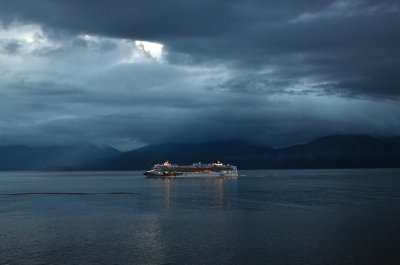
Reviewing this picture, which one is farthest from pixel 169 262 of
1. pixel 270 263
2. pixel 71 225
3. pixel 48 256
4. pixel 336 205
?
pixel 336 205

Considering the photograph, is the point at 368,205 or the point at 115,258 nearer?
the point at 115,258

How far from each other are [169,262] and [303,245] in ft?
57.3

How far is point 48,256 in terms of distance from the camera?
142ft

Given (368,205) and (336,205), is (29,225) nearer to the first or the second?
(336,205)

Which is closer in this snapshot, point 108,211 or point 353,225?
Result: point 353,225

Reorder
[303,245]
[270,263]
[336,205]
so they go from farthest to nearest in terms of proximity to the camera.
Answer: [336,205] → [303,245] → [270,263]

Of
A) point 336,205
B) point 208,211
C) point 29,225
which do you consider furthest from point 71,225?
point 336,205

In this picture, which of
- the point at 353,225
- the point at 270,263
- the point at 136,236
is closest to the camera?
the point at 270,263

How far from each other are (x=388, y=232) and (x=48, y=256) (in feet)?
150

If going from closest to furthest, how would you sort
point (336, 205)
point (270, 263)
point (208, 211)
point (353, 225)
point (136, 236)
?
point (270, 263) → point (136, 236) → point (353, 225) → point (208, 211) → point (336, 205)

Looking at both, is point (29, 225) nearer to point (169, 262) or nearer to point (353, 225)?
point (169, 262)

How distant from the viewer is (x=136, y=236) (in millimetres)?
54031

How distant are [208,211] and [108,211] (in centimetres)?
2100

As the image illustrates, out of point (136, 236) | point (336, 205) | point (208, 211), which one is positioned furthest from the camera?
point (336, 205)
